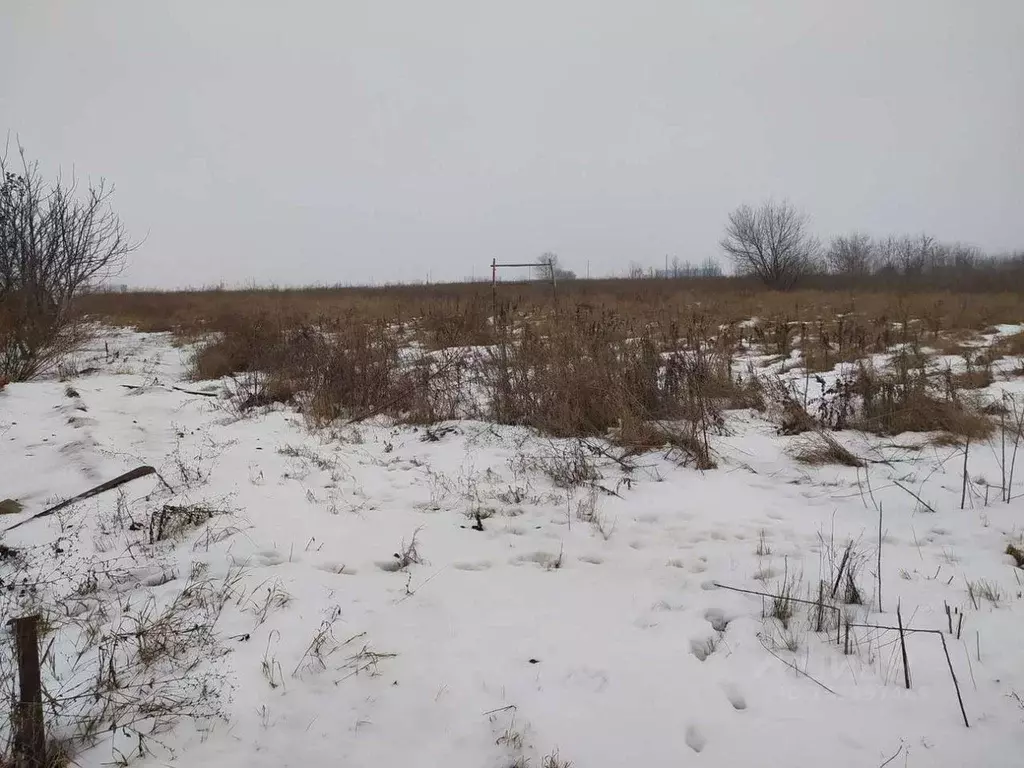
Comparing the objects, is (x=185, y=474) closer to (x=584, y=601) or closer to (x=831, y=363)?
(x=584, y=601)

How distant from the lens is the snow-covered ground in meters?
1.75

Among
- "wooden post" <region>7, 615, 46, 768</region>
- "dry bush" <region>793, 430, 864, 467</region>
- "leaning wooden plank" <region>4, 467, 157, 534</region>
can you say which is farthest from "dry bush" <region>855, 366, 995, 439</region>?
"leaning wooden plank" <region>4, 467, 157, 534</region>

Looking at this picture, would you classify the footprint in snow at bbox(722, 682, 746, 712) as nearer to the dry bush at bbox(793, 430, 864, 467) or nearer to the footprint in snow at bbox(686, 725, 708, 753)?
the footprint in snow at bbox(686, 725, 708, 753)

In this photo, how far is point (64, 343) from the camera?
8297 mm

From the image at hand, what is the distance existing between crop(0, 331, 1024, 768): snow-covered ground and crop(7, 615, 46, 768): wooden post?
0.16 metres

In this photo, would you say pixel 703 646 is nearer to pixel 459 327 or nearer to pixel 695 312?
pixel 459 327

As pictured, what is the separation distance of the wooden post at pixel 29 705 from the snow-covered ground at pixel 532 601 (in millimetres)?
157

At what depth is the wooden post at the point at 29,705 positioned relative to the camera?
60.8 inches

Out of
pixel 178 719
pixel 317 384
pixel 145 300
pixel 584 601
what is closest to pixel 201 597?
pixel 178 719

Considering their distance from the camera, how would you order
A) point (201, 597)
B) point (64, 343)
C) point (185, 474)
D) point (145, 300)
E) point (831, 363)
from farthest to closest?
1. point (145, 300)
2. point (64, 343)
3. point (831, 363)
4. point (185, 474)
5. point (201, 597)

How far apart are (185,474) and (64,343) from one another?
6.49m

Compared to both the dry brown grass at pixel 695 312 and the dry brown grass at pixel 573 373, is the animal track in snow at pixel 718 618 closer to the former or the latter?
the dry brown grass at pixel 573 373

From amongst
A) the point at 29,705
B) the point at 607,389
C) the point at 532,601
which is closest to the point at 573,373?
the point at 607,389

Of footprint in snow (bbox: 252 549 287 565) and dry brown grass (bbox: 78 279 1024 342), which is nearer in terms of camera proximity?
footprint in snow (bbox: 252 549 287 565)
